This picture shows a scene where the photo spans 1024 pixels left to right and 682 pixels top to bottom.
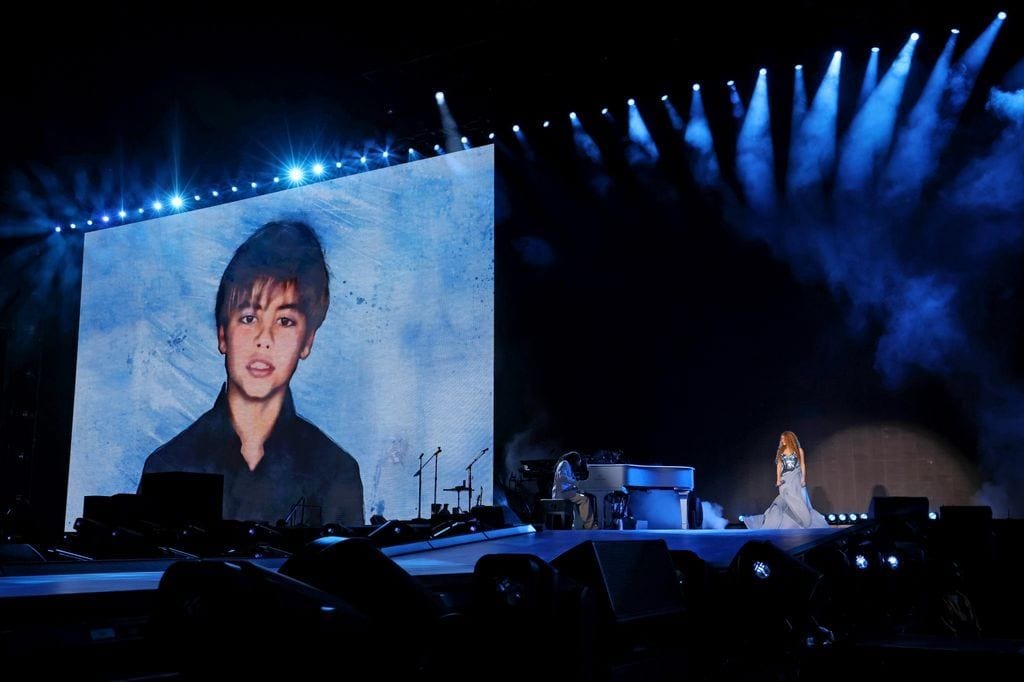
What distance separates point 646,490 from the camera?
8.84 metres

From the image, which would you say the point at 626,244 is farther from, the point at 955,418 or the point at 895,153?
the point at 955,418

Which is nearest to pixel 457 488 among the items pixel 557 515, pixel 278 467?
pixel 278 467

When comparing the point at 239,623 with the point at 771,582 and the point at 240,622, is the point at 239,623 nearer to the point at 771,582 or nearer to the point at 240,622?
the point at 240,622

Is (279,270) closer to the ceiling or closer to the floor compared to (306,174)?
closer to the floor

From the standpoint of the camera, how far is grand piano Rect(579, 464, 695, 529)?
8.45m

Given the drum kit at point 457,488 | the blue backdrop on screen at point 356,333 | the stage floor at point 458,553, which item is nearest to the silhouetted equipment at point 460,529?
the stage floor at point 458,553

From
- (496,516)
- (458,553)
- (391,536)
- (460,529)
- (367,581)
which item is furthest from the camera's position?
(496,516)

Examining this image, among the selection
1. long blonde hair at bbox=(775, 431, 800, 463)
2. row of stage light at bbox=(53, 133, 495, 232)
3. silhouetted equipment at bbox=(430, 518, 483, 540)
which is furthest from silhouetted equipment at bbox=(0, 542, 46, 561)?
row of stage light at bbox=(53, 133, 495, 232)

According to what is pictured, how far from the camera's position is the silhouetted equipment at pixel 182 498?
23.8ft

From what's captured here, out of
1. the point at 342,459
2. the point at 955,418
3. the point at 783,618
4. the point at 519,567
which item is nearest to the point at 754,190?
the point at 955,418

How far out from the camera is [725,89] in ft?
33.2

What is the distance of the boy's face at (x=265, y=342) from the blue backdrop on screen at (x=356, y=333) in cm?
22

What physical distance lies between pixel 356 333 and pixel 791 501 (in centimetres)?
567

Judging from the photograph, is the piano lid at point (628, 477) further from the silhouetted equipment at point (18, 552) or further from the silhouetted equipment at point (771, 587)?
the silhouetted equipment at point (771, 587)
